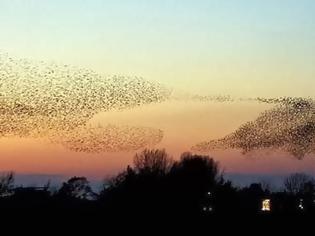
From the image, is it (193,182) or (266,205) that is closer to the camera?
(266,205)

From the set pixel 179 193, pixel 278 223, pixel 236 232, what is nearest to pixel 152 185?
pixel 179 193

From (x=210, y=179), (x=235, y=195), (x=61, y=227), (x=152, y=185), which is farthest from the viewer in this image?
(x=210, y=179)

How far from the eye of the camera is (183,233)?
208 feet

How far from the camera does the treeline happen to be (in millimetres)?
78688

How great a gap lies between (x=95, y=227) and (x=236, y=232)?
14861mm

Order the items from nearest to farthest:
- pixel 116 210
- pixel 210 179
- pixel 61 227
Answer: pixel 61 227, pixel 116 210, pixel 210 179

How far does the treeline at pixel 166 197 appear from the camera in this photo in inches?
3098

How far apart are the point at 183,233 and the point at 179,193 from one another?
41.9 metres

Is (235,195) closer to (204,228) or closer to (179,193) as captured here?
(179,193)

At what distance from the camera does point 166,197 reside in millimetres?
96812

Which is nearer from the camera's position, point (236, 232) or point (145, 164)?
point (236, 232)

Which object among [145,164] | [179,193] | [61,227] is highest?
[145,164]

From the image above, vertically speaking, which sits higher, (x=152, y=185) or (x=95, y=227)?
(x=152, y=185)

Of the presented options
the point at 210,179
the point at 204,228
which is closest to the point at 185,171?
the point at 210,179
